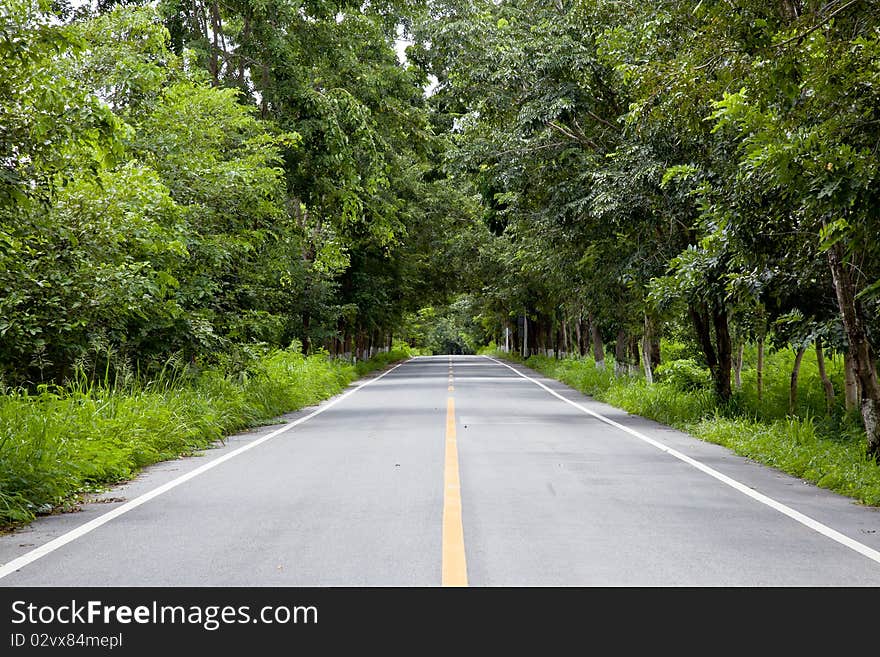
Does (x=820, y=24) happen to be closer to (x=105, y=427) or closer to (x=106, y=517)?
(x=106, y=517)

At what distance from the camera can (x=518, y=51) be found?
1912cm

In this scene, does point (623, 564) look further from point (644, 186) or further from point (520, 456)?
point (644, 186)

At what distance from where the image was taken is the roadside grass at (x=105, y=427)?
8.55 meters

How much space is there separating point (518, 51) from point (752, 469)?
1088 cm

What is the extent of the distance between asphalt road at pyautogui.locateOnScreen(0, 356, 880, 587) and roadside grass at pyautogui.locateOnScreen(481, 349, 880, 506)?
14.7 inches

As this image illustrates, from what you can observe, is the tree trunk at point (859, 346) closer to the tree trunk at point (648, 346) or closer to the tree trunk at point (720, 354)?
the tree trunk at point (720, 354)

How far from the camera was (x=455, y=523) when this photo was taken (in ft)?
24.1

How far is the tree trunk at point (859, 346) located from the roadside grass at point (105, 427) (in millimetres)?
8414

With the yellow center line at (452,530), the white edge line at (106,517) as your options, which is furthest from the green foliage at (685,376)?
the white edge line at (106,517)

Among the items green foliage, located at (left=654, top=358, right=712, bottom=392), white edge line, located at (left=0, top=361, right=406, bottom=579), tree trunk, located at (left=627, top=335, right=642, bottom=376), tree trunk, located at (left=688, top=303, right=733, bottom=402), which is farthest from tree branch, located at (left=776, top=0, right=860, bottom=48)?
tree trunk, located at (left=627, top=335, right=642, bottom=376)

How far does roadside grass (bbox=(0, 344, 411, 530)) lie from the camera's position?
8.55 meters

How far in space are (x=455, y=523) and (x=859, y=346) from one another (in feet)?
21.7

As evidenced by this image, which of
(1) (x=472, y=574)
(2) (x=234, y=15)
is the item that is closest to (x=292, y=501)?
(1) (x=472, y=574)

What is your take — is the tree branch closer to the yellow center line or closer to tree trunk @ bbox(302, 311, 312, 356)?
the yellow center line
